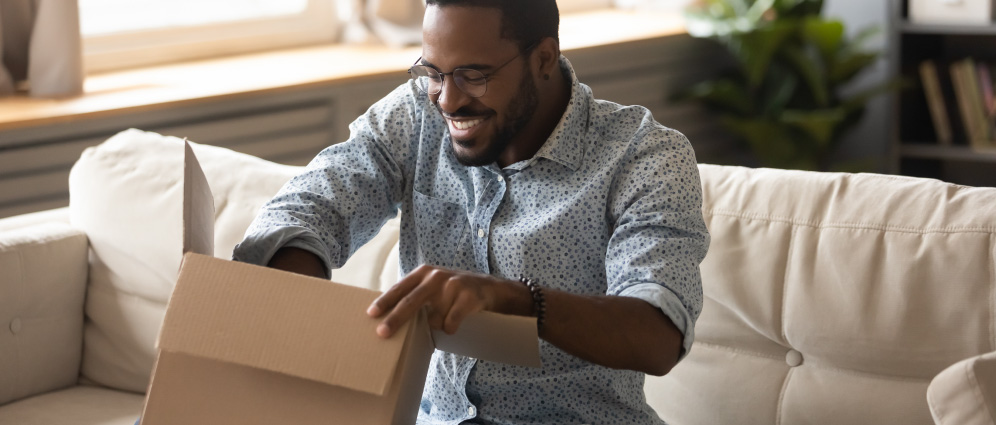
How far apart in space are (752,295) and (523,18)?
0.52m

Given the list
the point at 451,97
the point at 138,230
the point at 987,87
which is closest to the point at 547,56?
the point at 451,97

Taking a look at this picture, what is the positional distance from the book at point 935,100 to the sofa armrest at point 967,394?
2687 mm

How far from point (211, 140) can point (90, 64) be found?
0.52 metres

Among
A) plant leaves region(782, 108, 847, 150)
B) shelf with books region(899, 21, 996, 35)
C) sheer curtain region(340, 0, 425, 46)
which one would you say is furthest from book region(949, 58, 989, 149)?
sheer curtain region(340, 0, 425, 46)

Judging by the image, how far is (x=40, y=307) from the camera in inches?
77.1

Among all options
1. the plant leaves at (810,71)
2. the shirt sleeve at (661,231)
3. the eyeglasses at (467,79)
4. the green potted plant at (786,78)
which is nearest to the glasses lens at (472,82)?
the eyeglasses at (467,79)

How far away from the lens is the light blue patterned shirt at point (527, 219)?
135 cm

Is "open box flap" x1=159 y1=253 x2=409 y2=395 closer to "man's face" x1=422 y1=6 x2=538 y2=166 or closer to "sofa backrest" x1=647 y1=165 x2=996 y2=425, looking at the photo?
"man's face" x1=422 y1=6 x2=538 y2=166

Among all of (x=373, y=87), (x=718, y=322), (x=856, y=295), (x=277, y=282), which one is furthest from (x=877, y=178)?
(x=373, y=87)

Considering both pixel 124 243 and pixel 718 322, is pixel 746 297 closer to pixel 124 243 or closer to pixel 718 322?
pixel 718 322

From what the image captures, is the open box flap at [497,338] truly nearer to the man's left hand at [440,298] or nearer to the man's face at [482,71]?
the man's left hand at [440,298]

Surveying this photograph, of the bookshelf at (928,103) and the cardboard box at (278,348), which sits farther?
the bookshelf at (928,103)

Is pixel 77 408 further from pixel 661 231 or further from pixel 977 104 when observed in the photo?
pixel 977 104

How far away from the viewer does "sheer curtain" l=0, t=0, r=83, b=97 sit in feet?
8.15
